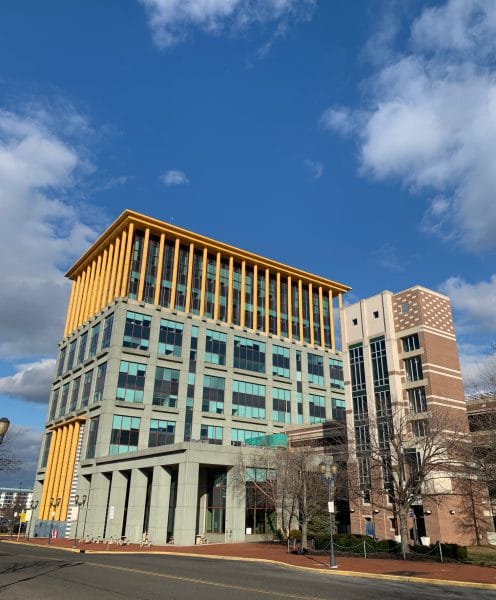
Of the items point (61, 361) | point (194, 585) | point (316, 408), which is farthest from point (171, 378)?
point (194, 585)

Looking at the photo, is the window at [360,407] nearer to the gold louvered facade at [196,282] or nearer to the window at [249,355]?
the window at [249,355]

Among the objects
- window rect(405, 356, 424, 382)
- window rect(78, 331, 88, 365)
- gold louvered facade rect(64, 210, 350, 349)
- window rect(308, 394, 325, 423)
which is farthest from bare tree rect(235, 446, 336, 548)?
window rect(78, 331, 88, 365)

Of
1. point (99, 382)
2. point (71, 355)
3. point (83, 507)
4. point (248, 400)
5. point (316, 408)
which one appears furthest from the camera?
point (316, 408)

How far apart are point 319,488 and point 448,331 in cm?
1990

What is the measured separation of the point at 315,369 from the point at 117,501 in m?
37.7

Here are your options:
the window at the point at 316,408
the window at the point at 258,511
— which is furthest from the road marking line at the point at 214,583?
the window at the point at 316,408

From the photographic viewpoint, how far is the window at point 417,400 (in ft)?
153

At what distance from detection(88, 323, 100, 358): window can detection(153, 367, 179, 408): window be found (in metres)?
9.46

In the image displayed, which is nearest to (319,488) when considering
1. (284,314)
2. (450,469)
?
(450,469)

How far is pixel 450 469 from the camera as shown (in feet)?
127

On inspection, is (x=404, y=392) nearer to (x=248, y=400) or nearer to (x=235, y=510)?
(x=235, y=510)

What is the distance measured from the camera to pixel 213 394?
224 feet

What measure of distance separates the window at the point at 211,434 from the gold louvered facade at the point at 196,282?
1552 centimetres

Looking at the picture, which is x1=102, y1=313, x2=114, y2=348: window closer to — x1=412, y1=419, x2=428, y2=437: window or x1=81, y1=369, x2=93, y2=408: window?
x1=81, y1=369, x2=93, y2=408: window
